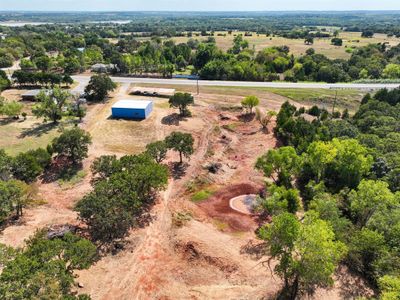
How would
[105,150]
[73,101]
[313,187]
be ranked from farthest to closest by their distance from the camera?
1. [73,101]
2. [105,150]
3. [313,187]

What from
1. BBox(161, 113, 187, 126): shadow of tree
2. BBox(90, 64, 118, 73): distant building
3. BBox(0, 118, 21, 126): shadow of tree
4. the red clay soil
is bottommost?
the red clay soil

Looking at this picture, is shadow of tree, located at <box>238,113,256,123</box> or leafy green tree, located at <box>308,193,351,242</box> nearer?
leafy green tree, located at <box>308,193,351,242</box>

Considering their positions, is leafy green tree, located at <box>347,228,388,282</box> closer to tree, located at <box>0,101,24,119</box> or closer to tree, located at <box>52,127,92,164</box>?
tree, located at <box>52,127,92,164</box>

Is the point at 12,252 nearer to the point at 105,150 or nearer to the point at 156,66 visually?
the point at 105,150

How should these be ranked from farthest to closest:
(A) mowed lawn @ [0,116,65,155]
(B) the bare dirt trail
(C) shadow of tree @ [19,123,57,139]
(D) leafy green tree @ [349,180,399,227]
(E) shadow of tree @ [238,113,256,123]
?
(E) shadow of tree @ [238,113,256,123], (C) shadow of tree @ [19,123,57,139], (A) mowed lawn @ [0,116,65,155], (D) leafy green tree @ [349,180,399,227], (B) the bare dirt trail

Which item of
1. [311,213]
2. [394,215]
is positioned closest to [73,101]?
[311,213]

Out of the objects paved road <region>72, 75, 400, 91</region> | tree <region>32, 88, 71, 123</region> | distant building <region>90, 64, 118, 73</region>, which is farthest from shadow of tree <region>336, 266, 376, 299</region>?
distant building <region>90, 64, 118, 73</region>

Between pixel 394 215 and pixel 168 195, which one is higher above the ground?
pixel 394 215

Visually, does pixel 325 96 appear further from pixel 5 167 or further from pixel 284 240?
pixel 5 167
